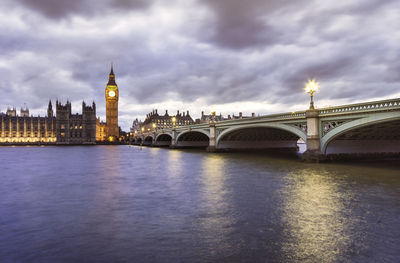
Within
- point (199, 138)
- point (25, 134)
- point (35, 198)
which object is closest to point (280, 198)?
point (35, 198)

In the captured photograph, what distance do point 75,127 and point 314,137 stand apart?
15010 centimetres

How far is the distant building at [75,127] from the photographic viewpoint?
14550cm

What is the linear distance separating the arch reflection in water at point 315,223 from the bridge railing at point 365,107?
38.2 feet

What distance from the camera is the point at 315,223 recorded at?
848 centimetres

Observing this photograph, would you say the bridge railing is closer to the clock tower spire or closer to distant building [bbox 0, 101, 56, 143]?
distant building [bbox 0, 101, 56, 143]

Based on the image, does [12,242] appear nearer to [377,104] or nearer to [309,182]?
[309,182]

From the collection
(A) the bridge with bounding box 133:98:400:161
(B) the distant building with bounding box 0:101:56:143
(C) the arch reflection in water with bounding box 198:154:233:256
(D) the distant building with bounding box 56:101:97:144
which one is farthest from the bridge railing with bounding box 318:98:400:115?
(B) the distant building with bounding box 0:101:56:143

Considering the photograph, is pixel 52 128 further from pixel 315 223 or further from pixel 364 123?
pixel 315 223

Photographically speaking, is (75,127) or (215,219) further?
(75,127)

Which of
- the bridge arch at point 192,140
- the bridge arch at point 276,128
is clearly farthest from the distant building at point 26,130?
the bridge arch at point 276,128

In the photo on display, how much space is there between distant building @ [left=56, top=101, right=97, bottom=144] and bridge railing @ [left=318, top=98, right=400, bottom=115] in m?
145

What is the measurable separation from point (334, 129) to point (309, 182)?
458 inches

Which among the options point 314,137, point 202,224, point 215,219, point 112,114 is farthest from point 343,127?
point 112,114

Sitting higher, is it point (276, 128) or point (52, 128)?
point (52, 128)
